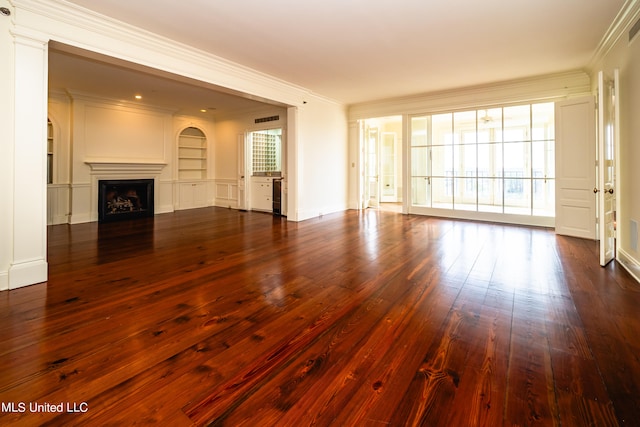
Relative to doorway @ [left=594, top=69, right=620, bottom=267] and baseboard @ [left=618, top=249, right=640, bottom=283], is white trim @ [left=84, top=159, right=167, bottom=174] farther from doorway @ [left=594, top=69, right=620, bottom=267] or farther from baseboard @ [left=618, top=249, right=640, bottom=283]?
baseboard @ [left=618, top=249, right=640, bottom=283]

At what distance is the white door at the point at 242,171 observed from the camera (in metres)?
8.50

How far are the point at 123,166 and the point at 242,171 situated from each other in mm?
2775

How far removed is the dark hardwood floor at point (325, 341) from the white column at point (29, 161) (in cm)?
27

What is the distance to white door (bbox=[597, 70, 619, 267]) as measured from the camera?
11.3 ft

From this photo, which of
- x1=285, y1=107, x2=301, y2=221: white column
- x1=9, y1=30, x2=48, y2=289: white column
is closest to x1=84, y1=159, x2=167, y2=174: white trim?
x1=285, y1=107, x2=301, y2=221: white column

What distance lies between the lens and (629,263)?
3379mm

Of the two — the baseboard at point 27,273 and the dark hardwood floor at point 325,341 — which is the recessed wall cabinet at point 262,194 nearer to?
the dark hardwood floor at point 325,341

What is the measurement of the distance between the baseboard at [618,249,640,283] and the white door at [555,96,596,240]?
1333mm

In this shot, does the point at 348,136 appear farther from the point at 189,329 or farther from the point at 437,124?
the point at 189,329

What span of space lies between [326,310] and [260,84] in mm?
4590

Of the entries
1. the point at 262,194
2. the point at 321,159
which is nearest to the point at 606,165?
the point at 321,159

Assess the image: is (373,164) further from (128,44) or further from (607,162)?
(128,44)

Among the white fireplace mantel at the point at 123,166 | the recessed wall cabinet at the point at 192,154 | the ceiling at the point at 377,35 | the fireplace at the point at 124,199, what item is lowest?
the fireplace at the point at 124,199

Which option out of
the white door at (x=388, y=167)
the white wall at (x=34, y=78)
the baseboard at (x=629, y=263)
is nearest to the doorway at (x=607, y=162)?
the baseboard at (x=629, y=263)
